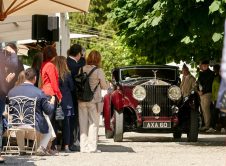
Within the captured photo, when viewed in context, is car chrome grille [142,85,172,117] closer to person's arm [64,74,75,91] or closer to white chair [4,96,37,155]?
person's arm [64,74,75,91]

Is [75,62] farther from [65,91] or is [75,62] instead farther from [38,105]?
[38,105]

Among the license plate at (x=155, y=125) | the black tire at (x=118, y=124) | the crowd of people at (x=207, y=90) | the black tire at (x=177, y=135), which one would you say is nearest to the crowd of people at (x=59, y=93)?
the black tire at (x=118, y=124)

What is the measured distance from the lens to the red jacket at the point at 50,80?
547 inches

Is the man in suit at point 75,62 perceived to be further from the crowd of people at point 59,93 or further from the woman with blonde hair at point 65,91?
the woman with blonde hair at point 65,91

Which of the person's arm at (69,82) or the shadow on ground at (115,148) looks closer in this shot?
the person's arm at (69,82)

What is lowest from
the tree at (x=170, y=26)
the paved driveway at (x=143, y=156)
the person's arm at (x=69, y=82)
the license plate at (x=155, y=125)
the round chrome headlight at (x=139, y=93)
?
the paved driveway at (x=143, y=156)

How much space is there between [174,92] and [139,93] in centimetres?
76

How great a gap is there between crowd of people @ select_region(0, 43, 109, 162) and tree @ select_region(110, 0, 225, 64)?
2284 mm

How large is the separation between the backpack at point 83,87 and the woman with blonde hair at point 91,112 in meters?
0.07

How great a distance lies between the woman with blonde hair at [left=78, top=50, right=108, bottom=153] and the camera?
563 inches

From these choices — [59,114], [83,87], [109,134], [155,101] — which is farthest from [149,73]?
[59,114]

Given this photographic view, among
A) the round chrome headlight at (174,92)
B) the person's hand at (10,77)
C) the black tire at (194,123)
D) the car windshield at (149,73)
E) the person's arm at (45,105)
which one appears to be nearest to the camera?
the person's arm at (45,105)

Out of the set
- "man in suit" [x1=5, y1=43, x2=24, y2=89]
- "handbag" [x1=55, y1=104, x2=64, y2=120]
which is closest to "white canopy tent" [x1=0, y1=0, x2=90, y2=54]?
"man in suit" [x1=5, y1=43, x2=24, y2=89]

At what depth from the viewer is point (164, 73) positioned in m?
19.2
